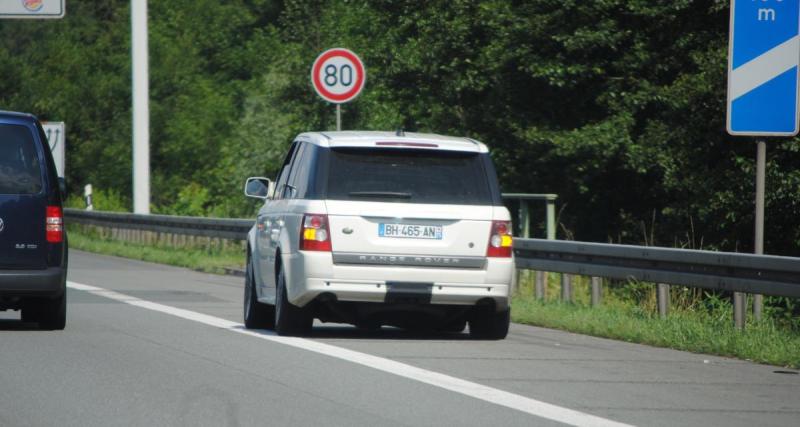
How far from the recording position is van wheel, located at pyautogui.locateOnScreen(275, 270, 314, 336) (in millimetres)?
12828

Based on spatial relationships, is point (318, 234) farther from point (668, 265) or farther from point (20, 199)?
point (668, 265)

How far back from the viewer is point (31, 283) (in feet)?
43.3

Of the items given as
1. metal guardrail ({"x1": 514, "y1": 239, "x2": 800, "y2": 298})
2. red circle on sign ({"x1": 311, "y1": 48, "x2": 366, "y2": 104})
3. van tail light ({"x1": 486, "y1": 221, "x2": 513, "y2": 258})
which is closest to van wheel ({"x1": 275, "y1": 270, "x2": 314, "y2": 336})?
van tail light ({"x1": 486, "y1": 221, "x2": 513, "y2": 258})

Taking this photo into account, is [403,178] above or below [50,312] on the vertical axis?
above

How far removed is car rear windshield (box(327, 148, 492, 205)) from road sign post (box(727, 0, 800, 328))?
2.09m

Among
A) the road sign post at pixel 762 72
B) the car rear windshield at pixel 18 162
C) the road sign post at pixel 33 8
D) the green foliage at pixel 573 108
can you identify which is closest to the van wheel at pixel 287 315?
the car rear windshield at pixel 18 162

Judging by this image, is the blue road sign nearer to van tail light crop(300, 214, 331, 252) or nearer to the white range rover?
the white range rover

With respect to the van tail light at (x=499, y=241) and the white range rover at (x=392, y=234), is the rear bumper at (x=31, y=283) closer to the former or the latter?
the white range rover at (x=392, y=234)

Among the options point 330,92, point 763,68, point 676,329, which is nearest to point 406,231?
point 676,329

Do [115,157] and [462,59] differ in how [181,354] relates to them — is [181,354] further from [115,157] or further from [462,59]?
[115,157]

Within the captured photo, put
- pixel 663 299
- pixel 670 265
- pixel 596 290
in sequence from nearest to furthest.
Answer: pixel 670 265 < pixel 663 299 < pixel 596 290

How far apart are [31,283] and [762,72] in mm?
6038

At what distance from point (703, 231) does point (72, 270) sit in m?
9.24

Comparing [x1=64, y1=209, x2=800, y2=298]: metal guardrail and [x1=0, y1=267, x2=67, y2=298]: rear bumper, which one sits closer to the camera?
[x1=64, y1=209, x2=800, y2=298]: metal guardrail
